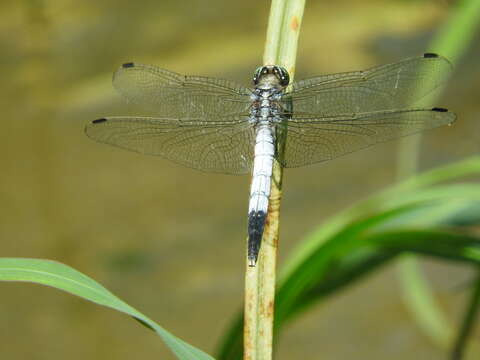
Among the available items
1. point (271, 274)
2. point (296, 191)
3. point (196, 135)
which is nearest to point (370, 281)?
point (296, 191)

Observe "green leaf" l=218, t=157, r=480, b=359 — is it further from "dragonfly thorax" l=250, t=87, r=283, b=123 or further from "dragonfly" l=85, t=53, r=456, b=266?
"dragonfly thorax" l=250, t=87, r=283, b=123

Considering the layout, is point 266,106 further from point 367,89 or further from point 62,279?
point 62,279

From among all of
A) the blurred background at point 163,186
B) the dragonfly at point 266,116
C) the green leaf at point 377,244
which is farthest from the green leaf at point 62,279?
the blurred background at point 163,186

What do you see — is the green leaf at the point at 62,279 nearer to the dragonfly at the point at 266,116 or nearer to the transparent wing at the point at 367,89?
the dragonfly at the point at 266,116

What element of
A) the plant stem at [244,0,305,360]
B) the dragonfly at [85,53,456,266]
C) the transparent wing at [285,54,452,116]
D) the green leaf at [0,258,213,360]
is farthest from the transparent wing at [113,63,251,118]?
the green leaf at [0,258,213,360]

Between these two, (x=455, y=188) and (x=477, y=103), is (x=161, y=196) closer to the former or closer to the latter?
(x=477, y=103)

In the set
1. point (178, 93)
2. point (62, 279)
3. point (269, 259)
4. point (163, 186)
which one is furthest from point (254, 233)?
point (163, 186)
